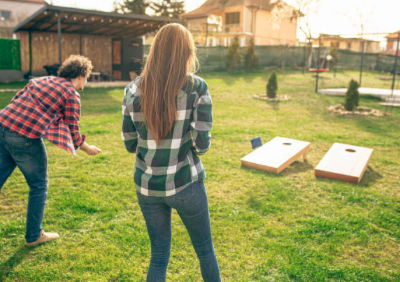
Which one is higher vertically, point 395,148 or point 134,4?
point 134,4

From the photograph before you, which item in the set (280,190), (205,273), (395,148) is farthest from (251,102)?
(205,273)

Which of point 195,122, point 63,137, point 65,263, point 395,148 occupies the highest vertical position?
point 195,122

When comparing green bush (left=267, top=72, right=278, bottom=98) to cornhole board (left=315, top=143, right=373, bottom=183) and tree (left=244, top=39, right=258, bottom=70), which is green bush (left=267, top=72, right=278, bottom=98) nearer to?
cornhole board (left=315, top=143, right=373, bottom=183)

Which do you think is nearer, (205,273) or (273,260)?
(205,273)

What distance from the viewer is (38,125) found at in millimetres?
2920

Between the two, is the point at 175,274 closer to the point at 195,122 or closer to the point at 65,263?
the point at 65,263

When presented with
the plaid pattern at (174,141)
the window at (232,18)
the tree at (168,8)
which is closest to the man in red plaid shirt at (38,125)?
the plaid pattern at (174,141)

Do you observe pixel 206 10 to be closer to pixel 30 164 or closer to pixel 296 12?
pixel 296 12

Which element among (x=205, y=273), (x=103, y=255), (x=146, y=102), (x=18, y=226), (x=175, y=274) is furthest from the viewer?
(x=18, y=226)

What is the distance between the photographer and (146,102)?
73.7 inches

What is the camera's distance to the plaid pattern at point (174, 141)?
194 cm

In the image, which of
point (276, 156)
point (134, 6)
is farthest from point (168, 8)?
point (276, 156)

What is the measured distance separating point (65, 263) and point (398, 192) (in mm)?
4627

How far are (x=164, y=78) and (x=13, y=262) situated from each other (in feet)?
8.29
